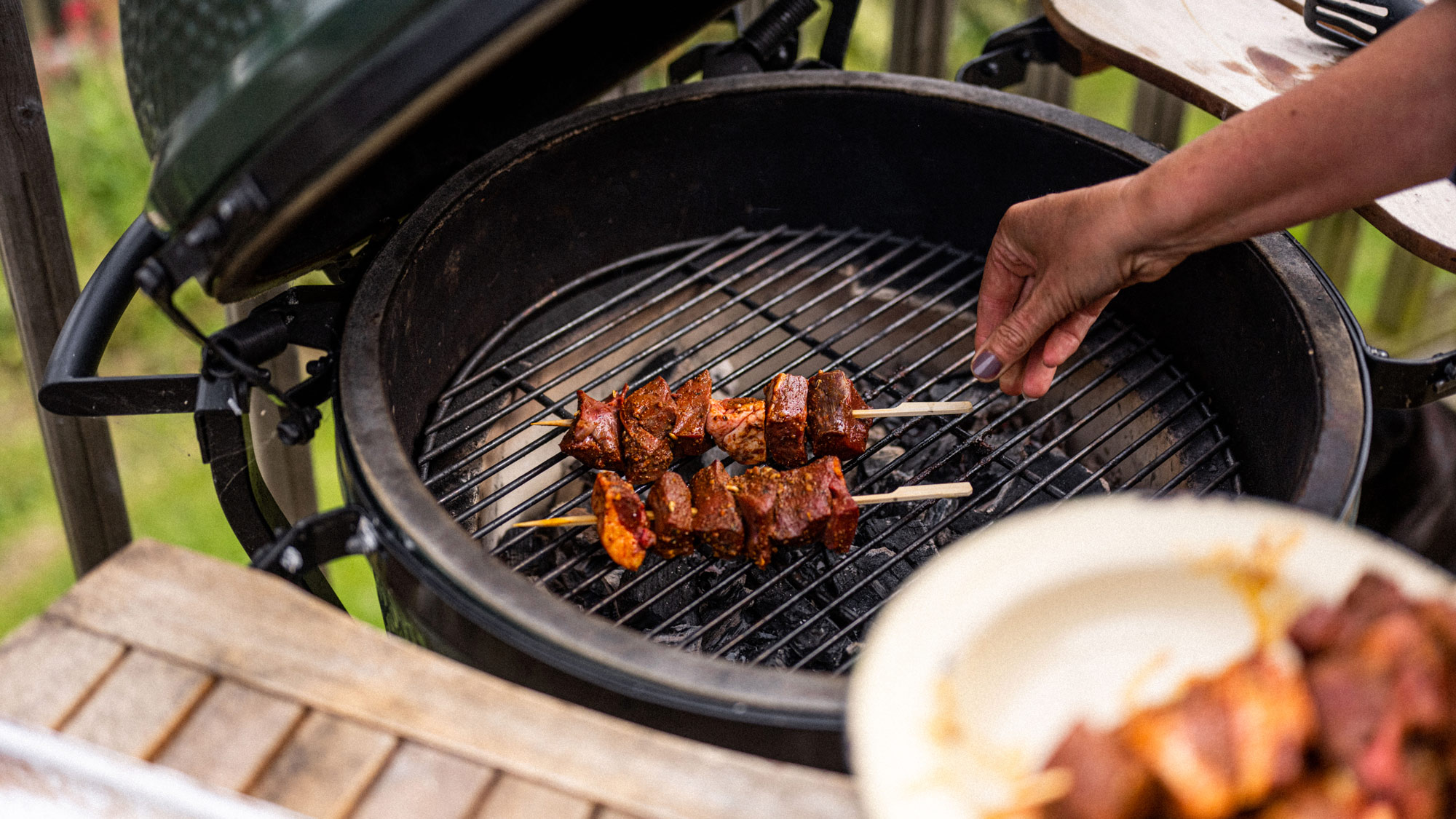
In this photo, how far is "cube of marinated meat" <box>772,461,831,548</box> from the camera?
2.25 metres

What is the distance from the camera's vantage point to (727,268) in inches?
120

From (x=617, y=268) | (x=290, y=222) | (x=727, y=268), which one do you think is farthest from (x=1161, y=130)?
(x=290, y=222)

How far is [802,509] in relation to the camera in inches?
89.3

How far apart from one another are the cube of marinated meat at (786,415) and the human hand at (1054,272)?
411 mm

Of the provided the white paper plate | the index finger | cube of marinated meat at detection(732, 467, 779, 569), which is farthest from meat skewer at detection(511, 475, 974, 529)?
the white paper plate

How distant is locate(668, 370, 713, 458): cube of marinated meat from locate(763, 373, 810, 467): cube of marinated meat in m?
0.14

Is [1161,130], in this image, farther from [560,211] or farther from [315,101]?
[315,101]

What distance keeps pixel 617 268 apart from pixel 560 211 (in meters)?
0.27

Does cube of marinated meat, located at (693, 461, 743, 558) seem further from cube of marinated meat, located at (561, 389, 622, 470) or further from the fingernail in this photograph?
the fingernail

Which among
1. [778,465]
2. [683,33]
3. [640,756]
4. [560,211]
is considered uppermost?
[683,33]

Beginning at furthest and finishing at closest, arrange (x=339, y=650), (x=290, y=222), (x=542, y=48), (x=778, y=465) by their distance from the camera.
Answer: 1. (x=778, y=465)
2. (x=542, y=48)
3. (x=290, y=222)
4. (x=339, y=650)

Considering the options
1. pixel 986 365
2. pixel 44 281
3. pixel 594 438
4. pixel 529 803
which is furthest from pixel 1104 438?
pixel 44 281

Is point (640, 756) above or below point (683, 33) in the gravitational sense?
below

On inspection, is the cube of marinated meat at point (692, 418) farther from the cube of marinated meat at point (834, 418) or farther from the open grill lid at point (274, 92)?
the open grill lid at point (274, 92)
